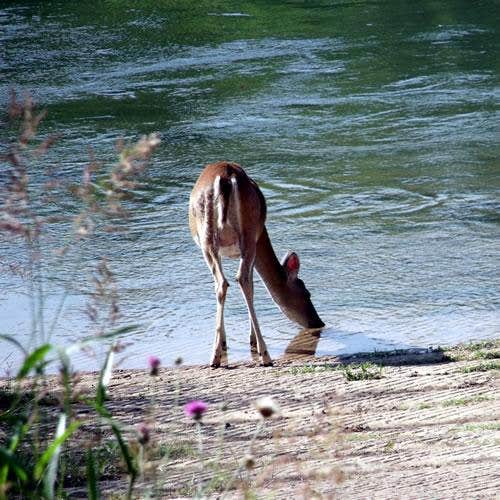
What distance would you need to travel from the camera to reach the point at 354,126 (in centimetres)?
1659

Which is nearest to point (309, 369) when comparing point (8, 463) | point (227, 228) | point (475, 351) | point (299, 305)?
point (475, 351)

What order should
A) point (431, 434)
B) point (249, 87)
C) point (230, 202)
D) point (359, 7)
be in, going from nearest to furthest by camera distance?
point (431, 434) → point (230, 202) → point (249, 87) → point (359, 7)

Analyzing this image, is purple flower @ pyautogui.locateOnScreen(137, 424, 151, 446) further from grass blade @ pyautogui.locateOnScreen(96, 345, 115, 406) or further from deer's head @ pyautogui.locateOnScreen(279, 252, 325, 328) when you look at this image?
deer's head @ pyautogui.locateOnScreen(279, 252, 325, 328)

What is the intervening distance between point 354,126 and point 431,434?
10.9 m

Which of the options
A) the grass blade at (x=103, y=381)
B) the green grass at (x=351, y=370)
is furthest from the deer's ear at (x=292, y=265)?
the grass blade at (x=103, y=381)

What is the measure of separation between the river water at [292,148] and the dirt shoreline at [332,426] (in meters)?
0.72

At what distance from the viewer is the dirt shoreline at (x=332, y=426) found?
16.8 ft

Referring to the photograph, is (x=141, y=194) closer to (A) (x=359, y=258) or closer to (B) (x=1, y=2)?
(A) (x=359, y=258)

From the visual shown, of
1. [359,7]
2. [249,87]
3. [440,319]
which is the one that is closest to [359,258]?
[440,319]

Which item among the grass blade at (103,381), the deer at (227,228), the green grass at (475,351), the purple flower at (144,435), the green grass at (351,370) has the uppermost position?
the grass blade at (103,381)

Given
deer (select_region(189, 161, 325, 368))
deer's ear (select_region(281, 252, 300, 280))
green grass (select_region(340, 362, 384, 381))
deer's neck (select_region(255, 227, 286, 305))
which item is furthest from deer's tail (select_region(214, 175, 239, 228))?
green grass (select_region(340, 362, 384, 381))

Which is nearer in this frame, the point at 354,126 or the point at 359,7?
the point at 354,126

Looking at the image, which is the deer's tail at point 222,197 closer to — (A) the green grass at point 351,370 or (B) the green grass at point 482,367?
(A) the green grass at point 351,370

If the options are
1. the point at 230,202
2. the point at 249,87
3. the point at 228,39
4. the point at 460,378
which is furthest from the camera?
the point at 228,39
